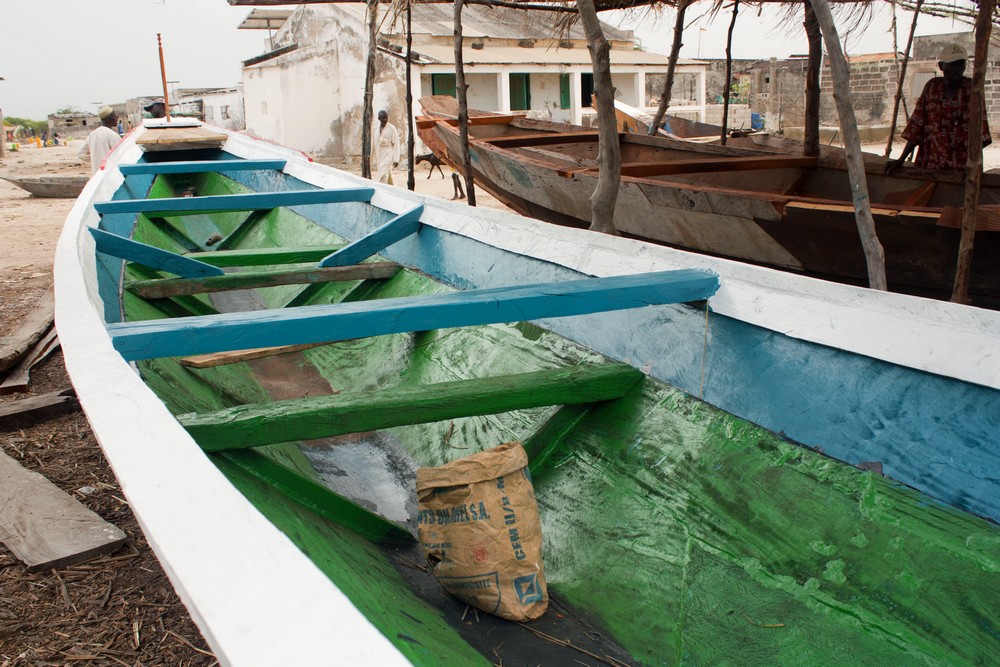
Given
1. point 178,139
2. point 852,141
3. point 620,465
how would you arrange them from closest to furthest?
1. point 620,465
2. point 852,141
3. point 178,139

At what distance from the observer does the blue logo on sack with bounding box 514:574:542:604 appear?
1862 mm

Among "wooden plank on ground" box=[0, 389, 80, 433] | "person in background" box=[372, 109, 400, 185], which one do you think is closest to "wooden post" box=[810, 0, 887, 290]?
"wooden plank on ground" box=[0, 389, 80, 433]

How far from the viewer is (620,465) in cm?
210

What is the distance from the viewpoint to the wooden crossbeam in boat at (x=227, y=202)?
12.8 ft

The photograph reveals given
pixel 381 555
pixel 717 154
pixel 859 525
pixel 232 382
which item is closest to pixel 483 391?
pixel 381 555

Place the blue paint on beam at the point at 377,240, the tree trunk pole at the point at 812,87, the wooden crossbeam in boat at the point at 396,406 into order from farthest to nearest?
the tree trunk pole at the point at 812,87 → the blue paint on beam at the point at 377,240 → the wooden crossbeam in boat at the point at 396,406

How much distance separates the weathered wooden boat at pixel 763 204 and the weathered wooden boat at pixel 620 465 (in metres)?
2.16

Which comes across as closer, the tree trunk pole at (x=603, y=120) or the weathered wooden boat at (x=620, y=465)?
the weathered wooden boat at (x=620, y=465)

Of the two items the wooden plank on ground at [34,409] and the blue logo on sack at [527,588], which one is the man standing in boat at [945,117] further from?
the wooden plank on ground at [34,409]

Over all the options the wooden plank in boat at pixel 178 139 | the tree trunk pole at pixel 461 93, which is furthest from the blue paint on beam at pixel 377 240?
the wooden plank in boat at pixel 178 139

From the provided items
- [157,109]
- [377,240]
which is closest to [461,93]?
[377,240]

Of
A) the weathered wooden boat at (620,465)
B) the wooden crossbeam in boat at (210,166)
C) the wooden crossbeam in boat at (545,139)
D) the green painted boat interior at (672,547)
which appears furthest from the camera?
the wooden crossbeam in boat at (545,139)

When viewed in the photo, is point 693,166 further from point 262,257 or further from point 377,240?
point 262,257

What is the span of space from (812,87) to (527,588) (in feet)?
18.8
